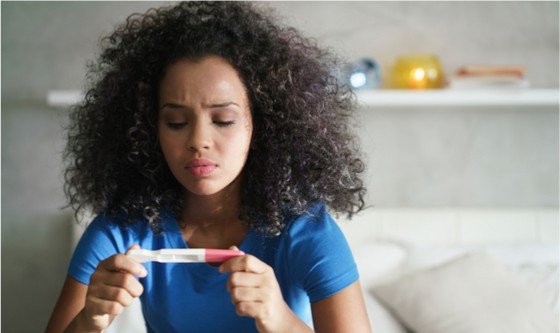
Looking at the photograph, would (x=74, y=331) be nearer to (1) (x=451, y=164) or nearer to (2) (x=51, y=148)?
(2) (x=51, y=148)

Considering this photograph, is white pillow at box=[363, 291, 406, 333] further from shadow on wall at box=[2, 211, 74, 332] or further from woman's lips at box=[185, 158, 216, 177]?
shadow on wall at box=[2, 211, 74, 332]

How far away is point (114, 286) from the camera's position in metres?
0.86

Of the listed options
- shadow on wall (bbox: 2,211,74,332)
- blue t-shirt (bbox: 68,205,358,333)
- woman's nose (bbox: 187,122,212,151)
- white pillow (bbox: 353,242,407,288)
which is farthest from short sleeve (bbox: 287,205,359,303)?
shadow on wall (bbox: 2,211,74,332)

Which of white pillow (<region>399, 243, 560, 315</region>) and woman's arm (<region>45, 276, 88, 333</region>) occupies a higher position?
woman's arm (<region>45, 276, 88, 333</region>)

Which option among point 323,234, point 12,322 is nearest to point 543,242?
point 323,234

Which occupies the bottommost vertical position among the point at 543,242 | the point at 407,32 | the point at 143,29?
the point at 543,242

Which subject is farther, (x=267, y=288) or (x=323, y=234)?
(x=323, y=234)

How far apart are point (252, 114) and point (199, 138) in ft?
0.51

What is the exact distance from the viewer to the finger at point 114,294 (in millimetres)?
851

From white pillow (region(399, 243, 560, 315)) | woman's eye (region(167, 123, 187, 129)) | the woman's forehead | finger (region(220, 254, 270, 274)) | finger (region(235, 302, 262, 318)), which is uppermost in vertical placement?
the woman's forehead

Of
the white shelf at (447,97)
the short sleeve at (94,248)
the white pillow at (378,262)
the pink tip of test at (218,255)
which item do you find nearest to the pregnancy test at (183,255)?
the pink tip of test at (218,255)

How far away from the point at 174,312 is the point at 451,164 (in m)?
1.81

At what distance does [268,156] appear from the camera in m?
1.14

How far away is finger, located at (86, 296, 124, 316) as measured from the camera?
0.86 metres
